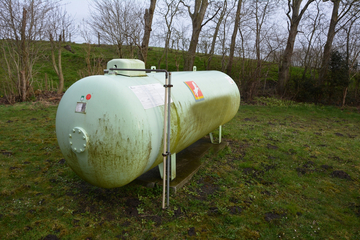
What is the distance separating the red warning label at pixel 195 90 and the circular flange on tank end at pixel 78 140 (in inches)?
84.6

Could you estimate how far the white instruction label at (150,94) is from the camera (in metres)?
3.30

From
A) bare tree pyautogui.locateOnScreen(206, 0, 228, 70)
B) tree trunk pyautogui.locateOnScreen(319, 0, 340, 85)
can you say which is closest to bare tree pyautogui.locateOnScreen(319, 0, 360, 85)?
tree trunk pyautogui.locateOnScreen(319, 0, 340, 85)

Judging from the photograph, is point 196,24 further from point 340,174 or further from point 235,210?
point 235,210

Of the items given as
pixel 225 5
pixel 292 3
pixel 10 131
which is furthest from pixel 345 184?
pixel 225 5

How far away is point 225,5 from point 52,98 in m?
12.6

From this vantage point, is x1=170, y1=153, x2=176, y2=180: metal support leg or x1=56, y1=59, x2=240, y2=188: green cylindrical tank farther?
x1=170, y1=153, x2=176, y2=180: metal support leg

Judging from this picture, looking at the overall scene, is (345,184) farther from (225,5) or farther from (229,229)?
(225,5)

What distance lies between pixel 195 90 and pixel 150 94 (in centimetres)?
128

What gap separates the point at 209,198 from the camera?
4.17 metres

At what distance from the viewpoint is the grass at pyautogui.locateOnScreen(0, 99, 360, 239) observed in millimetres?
3334

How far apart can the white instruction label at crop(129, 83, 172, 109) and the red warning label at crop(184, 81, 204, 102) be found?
79 cm

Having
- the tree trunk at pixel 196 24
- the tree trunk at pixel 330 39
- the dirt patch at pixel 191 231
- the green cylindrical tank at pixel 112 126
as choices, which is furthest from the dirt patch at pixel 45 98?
the tree trunk at pixel 330 39

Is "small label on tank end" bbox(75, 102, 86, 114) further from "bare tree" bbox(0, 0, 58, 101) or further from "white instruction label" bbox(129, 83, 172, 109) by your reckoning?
"bare tree" bbox(0, 0, 58, 101)

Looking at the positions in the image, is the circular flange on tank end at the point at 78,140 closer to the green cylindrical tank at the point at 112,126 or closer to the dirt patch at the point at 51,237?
the green cylindrical tank at the point at 112,126
